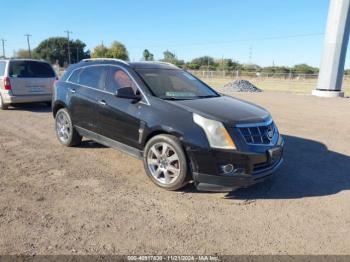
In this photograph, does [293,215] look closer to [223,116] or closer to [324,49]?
[223,116]

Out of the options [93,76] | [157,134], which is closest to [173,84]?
[157,134]

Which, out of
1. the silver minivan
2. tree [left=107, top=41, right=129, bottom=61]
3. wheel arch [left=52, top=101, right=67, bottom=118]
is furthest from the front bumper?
tree [left=107, top=41, right=129, bottom=61]

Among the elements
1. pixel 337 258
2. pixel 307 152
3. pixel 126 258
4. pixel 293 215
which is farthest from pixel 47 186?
pixel 307 152

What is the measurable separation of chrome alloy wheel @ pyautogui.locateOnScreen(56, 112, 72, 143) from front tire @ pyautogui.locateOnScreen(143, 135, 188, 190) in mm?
2506

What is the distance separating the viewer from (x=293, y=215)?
398cm

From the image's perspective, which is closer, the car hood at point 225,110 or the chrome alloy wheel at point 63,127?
the car hood at point 225,110

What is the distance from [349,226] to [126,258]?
8.43 ft

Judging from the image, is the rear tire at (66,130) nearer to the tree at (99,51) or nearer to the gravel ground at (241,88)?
the gravel ground at (241,88)

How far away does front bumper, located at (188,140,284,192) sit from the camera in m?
4.12

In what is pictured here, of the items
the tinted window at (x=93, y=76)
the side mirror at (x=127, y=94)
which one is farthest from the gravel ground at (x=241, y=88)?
the side mirror at (x=127, y=94)

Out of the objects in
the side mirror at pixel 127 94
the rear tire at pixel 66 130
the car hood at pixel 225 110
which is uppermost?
the side mirror at pixel 127 94

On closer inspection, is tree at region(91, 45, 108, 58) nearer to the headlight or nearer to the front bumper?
the headlight

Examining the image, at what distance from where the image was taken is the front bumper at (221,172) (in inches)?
162

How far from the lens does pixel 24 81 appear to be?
1083 cm
